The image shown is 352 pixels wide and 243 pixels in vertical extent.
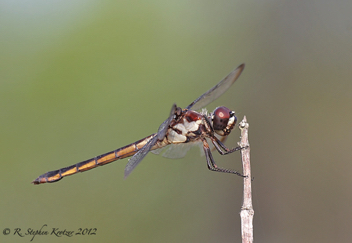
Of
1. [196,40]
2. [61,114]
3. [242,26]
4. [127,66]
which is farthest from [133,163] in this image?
[242,26]

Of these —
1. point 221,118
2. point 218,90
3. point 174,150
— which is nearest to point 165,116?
point 174,150

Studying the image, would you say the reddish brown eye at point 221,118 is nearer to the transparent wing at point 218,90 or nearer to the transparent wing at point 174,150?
the transparent wing at point 218,90

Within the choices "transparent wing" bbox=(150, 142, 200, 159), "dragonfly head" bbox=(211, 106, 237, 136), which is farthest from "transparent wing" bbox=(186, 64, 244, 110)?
"transparent wing" bbox=(150, 142, 200, 159)

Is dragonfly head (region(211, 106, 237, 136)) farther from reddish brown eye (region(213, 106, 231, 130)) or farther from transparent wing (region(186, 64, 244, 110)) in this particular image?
transparent wing (region(186, 64, 244, 110))

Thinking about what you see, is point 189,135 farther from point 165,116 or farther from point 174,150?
point 165,116

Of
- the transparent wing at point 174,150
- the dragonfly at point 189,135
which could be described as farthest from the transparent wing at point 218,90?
the transparent wing at point 174,150

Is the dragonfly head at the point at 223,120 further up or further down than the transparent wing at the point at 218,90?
further down

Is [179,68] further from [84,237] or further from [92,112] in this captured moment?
[84,237]
